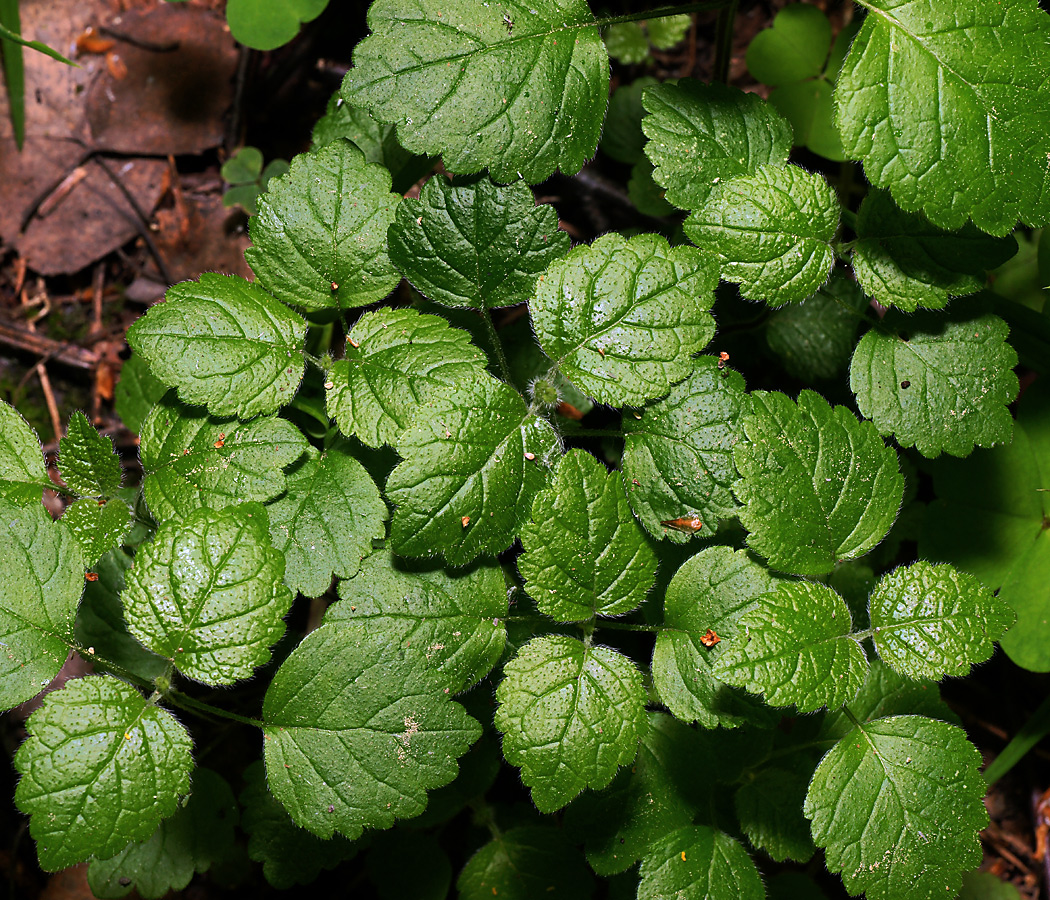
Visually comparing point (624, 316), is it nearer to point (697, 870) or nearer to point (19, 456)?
point (697, 870)

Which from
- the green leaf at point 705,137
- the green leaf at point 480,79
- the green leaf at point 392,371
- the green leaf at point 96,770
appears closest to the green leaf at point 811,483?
the green leaf at point 705,137

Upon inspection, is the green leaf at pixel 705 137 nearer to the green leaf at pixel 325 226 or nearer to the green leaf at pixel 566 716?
the green leaf at pixel 325 226

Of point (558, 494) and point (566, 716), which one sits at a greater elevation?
point (558, 494)

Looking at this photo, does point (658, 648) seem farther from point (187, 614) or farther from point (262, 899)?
point (262, 899)

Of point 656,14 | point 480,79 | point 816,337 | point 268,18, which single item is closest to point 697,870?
point 816,337

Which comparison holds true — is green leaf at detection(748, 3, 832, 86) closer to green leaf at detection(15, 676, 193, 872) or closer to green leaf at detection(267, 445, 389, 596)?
green leaf at detection(267, 445, 389, 596)
